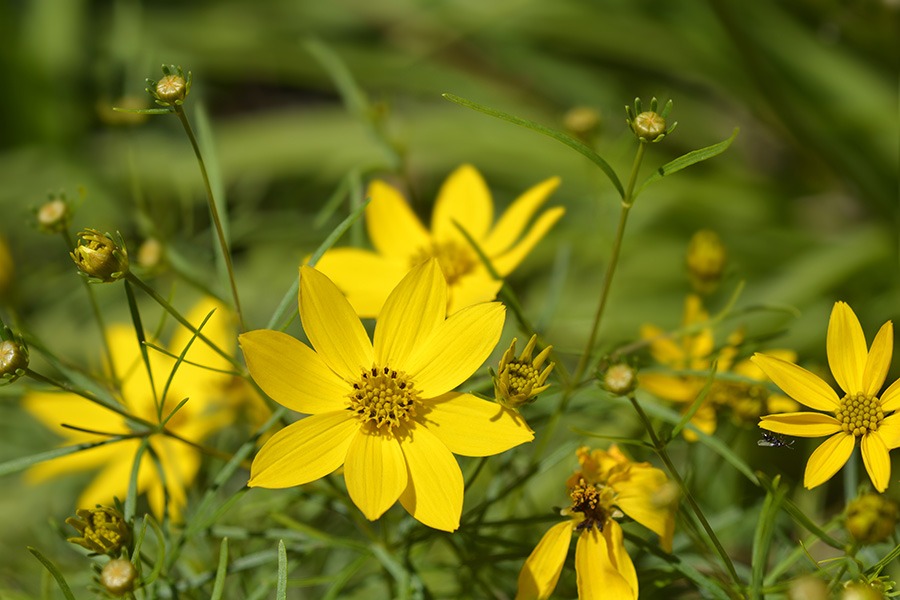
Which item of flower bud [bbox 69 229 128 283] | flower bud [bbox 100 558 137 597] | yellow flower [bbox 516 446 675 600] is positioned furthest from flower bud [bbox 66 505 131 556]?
yellow flower [bbox 516 446 675 600]

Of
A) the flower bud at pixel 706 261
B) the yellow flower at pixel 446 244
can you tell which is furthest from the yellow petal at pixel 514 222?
the flower bud at pixel 706 261

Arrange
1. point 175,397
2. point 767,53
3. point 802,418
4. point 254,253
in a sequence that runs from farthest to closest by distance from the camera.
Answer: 1. point 767,53
2. point 254,253
3. point 175,397
4. point 802,418

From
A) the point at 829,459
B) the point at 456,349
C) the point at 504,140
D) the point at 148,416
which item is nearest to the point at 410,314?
the point at 456,349

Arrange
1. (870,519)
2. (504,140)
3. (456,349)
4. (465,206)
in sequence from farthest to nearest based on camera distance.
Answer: (504,140)
(465,206)
(456,349)
(870,519)

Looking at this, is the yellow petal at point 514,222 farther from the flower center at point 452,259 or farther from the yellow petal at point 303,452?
the yellow petal at point 303,452

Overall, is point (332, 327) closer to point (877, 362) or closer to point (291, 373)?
point (291, 373)

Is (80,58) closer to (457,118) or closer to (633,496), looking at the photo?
(457,118)

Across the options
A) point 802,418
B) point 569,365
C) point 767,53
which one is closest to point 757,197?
point 767,53
